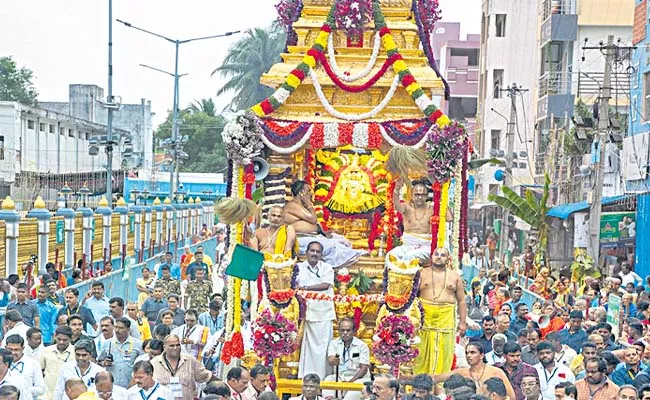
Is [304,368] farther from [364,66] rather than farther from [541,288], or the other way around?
[541,288]

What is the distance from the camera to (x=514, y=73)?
47938 millimetres

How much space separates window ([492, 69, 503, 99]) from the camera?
49.5 m

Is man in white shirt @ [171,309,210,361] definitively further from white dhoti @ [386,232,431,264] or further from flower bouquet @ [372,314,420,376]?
white dhoti @ [386,232,431,264]

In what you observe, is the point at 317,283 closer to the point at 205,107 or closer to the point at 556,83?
the point at 556,83

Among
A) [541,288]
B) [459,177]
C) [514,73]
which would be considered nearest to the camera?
[459,177]

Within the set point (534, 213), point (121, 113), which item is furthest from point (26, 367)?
point (121, 113)

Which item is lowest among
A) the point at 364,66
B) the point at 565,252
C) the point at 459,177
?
the point at 565,252

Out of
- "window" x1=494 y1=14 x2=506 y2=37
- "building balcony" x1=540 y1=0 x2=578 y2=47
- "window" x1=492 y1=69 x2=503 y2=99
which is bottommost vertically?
"window" x1=492 y1=69 x2=503 y2=99

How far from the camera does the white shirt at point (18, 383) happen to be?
8.91 m

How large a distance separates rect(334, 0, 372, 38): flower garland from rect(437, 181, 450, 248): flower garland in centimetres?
228

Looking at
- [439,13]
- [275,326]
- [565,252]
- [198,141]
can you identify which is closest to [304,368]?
[275,326]

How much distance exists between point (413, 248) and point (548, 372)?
2.39 metres

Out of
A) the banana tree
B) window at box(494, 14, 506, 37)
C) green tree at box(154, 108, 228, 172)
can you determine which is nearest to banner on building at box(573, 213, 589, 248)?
the banana tree

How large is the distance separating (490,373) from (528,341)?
8.31 ft
